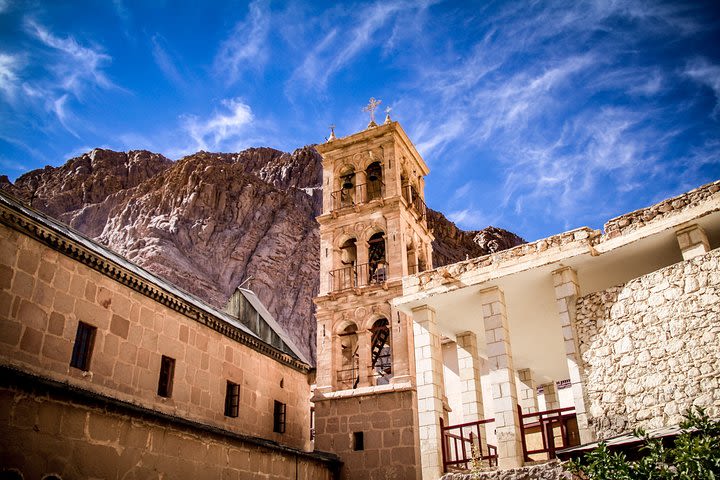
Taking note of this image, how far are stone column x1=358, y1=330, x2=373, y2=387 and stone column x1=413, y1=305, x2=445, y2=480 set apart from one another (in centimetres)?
627

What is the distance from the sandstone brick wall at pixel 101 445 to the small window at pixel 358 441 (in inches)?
248

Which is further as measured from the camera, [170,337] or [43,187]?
[43,187]

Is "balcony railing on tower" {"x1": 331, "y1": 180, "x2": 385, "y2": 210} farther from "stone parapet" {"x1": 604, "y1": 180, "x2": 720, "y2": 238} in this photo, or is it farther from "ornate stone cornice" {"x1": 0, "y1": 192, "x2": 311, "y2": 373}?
"stone parapet" {"x1": 604, "y1": 180, "x2": 720, "y2": 238}

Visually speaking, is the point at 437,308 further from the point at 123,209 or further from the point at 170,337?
the point at 123,209

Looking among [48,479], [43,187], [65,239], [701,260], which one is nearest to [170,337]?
[65,239]

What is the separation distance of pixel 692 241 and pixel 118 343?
45.1 feet

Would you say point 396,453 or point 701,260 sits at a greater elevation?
point 701,260

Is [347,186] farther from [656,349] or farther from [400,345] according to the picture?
[656,349]

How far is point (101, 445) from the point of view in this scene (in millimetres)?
11555

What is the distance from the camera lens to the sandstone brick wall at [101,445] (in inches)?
404

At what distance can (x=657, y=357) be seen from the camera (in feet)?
38.1

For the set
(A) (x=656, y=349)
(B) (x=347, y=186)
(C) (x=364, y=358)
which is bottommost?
(A) (x=656, y=349)

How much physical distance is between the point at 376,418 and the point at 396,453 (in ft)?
4.71

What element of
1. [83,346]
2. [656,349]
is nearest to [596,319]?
[656,349]
